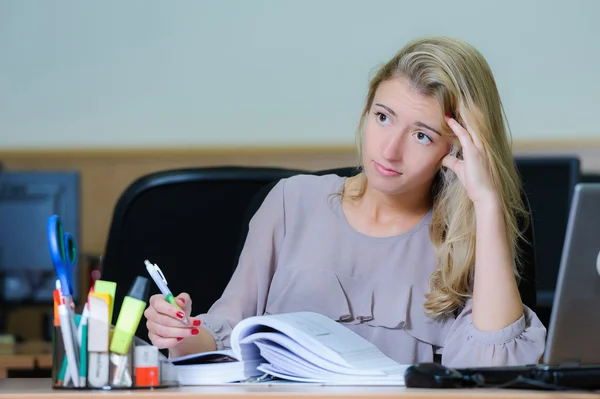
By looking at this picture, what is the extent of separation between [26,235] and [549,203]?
5.50 ft

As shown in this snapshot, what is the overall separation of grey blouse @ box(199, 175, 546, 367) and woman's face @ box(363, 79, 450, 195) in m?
0.14

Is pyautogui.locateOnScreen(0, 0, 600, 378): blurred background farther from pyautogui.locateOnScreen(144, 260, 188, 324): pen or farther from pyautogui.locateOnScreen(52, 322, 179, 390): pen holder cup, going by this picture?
pyautogui.locateOnScreen(52, 322, 179, 390): pen holder cup

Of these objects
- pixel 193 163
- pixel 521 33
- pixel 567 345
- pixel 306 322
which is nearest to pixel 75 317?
→ pixel 306 322

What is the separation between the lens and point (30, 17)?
353cm

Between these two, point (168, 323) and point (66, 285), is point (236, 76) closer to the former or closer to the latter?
point (168, 323)

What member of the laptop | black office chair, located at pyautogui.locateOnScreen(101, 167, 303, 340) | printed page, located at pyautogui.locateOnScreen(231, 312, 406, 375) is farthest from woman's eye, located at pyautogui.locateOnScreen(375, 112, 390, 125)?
the laptop

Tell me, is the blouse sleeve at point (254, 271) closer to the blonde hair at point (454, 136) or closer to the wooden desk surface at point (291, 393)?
the blonde hair at point (454, 136)

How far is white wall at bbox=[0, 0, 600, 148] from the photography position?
3.52m

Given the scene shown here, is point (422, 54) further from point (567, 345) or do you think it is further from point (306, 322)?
point (567, 345)

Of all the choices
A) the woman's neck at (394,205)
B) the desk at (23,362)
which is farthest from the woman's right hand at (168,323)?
the desk at (23,362)

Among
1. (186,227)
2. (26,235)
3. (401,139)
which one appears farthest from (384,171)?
(26,235)

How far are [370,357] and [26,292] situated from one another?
226cm

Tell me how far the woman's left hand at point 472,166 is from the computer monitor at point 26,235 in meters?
1.69

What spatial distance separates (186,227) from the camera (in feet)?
5.79
